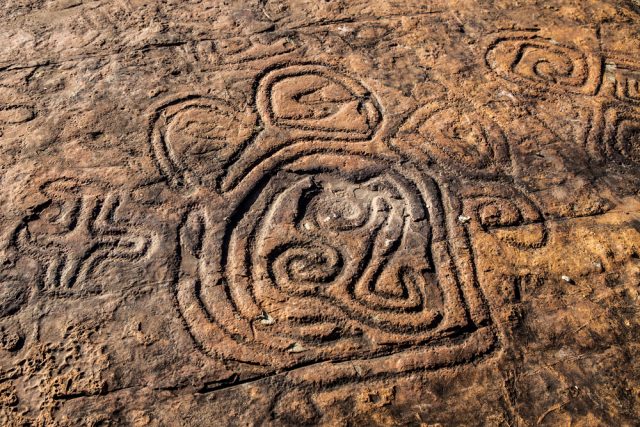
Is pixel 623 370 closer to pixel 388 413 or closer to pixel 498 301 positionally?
pixel 498 301

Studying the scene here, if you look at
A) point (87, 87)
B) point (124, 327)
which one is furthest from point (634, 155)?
point (87, 87)

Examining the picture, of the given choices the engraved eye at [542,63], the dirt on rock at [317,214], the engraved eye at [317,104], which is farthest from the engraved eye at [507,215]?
the engraved eye at [542,63]

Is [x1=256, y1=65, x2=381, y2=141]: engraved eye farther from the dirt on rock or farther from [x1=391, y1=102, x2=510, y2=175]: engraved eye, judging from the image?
[x1=391, y1=102, x2=510, y2=175]: engraved eye

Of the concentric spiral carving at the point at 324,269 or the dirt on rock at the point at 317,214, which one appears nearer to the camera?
the dirt on rock at the point at 317,214

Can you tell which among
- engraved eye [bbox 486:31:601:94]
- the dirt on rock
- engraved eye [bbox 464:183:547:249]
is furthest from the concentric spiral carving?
engraved eye [bbox 486:31:601:94]

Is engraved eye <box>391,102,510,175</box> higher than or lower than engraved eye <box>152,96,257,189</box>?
lower

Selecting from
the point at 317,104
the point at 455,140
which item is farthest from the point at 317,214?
the point at 455,140

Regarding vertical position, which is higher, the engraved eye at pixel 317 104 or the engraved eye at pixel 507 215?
the engraved eye at pixel 317 104

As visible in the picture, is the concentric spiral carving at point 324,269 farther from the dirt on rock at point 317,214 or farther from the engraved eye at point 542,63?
the engraved eye at point 542,63
